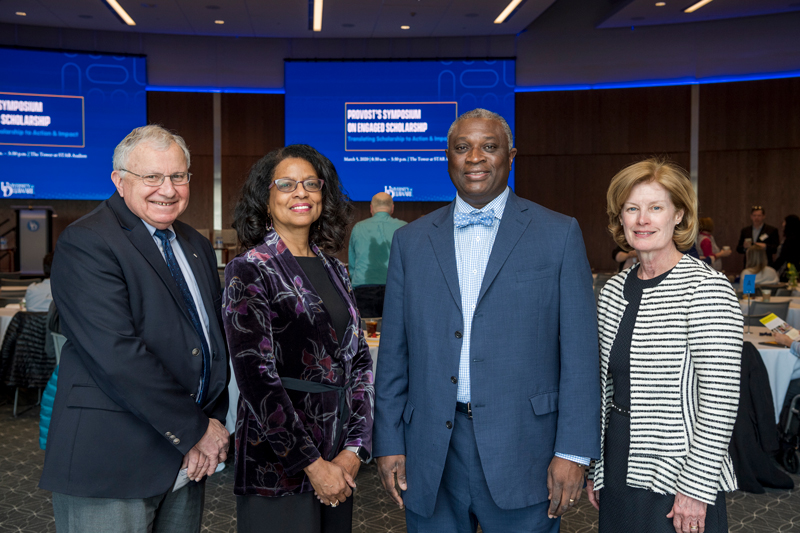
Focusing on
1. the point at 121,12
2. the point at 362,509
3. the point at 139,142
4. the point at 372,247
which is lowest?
the point at 362,509

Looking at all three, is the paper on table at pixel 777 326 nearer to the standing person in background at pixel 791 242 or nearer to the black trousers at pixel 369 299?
the black trousers at pixel 369 299

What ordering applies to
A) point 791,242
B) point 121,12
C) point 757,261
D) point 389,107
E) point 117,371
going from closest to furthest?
1. point 117,371
2. point 757,261
3. point 791,242
4. point 121,12
5. point 389,107

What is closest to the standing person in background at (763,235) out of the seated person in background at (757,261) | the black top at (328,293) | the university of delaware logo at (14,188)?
the seated person in background at (757,261)

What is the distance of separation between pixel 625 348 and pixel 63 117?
476 inches

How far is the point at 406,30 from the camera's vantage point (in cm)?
1148

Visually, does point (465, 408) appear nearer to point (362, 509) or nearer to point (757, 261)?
point (362, 509)

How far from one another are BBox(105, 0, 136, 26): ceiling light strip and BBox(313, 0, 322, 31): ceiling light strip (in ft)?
10.6

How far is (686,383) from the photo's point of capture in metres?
1.83

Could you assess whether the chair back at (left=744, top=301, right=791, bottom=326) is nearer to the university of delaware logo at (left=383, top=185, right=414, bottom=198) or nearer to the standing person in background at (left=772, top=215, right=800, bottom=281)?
the standing person in background at (left=772, top=215, right=800, bottom=281)

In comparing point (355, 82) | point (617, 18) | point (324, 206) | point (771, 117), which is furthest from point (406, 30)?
point (324, 206)

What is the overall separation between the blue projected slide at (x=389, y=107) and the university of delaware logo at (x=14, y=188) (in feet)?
16.2

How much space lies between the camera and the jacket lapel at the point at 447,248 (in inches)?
74.5

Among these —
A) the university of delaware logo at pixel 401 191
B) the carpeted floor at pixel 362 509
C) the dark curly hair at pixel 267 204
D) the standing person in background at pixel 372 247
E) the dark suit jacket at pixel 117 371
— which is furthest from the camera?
the university of delaware logo at pixel 401 191

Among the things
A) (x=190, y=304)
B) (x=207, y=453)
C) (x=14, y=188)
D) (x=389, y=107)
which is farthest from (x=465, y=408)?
(x=14, y=188)
